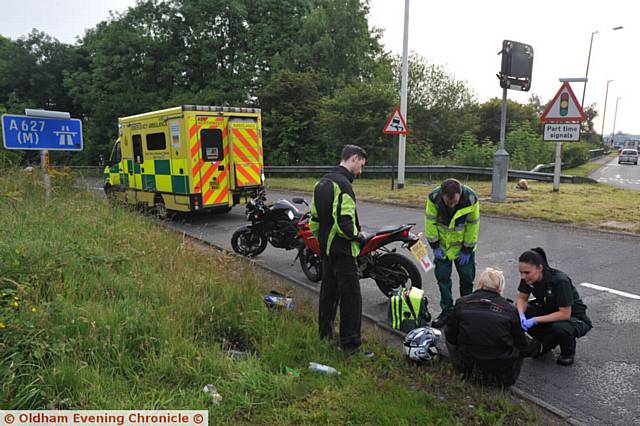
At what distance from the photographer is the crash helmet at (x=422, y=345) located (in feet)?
12.3

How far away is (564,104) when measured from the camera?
11.8 metres

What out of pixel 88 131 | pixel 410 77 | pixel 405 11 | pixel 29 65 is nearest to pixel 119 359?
pixel 405 11

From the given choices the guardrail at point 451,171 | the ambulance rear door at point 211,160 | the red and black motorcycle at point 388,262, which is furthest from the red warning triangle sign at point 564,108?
the red and black motorcycle at point 388,262

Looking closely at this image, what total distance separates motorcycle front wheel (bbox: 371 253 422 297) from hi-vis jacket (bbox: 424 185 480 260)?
634mm

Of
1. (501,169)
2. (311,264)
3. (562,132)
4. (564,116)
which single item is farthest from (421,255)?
(562,132)

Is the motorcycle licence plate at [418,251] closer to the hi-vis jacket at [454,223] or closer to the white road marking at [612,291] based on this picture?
the hi-vis jacket at [454,223]

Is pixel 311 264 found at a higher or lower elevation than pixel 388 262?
lower

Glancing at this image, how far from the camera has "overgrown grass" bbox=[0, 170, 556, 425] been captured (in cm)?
304

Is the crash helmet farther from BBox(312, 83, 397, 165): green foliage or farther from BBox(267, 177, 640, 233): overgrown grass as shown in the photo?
BBox(312, 83, 397, 165): green foliage

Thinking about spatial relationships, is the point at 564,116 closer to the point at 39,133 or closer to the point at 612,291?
the point at 612,291

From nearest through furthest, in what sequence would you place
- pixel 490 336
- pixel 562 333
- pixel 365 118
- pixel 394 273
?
pixel 490 336
pixel 562 333
pixel 394 273
pixel 365 118

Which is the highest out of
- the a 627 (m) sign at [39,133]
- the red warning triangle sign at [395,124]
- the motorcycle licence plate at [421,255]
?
the red warning triangle sign at [395,124]

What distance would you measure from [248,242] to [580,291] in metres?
4.94

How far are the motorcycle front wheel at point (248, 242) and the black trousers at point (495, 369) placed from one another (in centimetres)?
462
